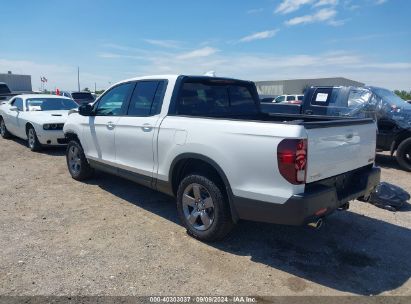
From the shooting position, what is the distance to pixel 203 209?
4.11 meters

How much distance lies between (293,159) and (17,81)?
4721cm

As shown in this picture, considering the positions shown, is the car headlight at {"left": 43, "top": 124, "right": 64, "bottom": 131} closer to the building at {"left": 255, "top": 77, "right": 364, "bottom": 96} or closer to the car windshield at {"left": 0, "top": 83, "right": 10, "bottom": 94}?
the car windshield at {"left": 0, "top": 83, "right": 10, "bottom": 94}

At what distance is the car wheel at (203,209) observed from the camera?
152 inches

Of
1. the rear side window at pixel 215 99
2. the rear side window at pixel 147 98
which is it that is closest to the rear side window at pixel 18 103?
the rear side window at pixel 147 98

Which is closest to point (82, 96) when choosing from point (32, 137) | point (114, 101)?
point (32, 137)

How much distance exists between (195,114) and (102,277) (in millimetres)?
2203

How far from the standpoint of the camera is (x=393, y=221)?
195 inches

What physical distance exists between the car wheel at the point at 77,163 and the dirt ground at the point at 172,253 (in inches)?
31.8

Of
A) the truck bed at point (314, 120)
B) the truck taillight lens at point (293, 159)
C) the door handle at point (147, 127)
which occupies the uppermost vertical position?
the truck bed at point (314, 120)

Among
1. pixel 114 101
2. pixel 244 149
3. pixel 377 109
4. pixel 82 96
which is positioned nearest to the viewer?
pixel 244 149

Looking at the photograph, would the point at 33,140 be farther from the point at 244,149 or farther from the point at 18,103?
the point at 244,149

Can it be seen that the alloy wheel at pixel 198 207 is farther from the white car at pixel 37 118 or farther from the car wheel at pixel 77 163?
the white car at pixel 37 118

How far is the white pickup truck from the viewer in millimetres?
3262

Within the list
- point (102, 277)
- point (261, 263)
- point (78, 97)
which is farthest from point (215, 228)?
point (78, 97)
